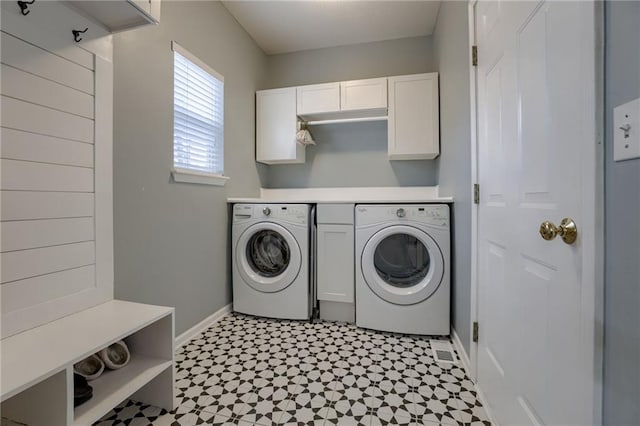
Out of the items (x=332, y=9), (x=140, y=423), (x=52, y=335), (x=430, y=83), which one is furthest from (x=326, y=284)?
(x=332, y=9)

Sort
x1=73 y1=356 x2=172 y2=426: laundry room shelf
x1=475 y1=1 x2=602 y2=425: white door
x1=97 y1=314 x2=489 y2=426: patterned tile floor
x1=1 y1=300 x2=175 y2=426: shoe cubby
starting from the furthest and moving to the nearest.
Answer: x1=97 y1=314 x2=489 y2=426: patterned tile floor → x1=73 y1=356 x2=172 y2=426: laundry room shelf → x1=1 y1=300 x2=175 y2=426: shoe cubby → x1=475 y1=1 x2=602 y2=425: white door

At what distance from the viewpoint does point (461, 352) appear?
64.0 inches

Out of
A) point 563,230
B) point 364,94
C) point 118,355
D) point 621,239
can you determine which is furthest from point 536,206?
point 364,94

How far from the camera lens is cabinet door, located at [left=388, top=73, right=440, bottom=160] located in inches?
94.2

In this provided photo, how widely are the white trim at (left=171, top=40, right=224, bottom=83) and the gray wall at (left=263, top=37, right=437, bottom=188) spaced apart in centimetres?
97

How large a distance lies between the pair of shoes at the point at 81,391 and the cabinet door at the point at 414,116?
2.43 metres

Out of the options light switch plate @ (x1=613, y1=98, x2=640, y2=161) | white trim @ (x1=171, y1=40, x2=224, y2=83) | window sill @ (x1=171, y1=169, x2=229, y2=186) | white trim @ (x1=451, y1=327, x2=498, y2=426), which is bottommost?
white trim @ (x1=451, y1=327, x2=498, y2=426)

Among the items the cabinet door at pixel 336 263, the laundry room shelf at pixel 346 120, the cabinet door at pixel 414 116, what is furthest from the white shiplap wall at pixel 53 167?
the cabinet door at pixel 414 116

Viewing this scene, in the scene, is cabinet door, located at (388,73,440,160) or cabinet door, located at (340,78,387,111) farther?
cabinet door, located at (340,78,387,111)

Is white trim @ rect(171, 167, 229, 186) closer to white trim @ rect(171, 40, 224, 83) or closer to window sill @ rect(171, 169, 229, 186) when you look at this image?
window sill @ rect(171, 169, 229, 186)

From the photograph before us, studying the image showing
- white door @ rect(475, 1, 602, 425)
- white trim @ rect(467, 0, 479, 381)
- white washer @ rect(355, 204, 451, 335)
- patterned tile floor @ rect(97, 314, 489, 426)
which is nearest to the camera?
white door @ rect(475, 1, 602, 425)

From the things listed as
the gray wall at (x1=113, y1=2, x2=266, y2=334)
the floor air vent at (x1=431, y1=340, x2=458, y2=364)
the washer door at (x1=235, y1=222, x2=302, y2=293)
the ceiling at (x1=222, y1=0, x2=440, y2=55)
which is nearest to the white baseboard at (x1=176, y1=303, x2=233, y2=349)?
the gray wall at (x1=113, y1=2, x2=266, y2=334)

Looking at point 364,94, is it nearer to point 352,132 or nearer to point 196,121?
point 352,132

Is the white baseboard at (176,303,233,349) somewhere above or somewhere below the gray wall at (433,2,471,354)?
below
